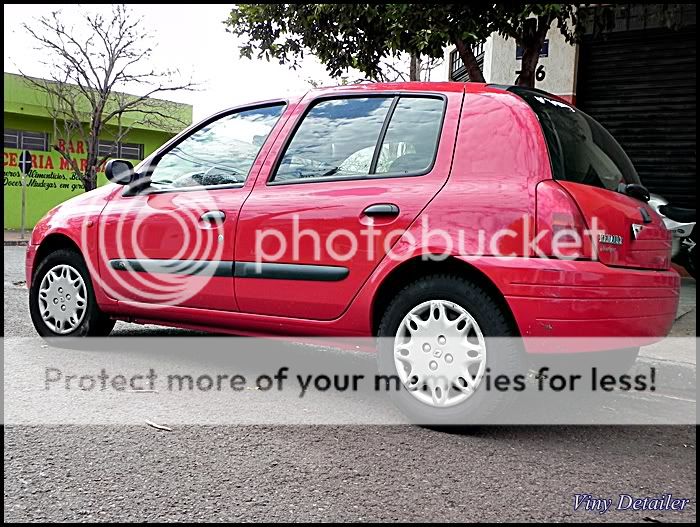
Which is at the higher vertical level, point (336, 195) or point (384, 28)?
point (384, 28)

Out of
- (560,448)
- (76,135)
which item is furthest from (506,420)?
(76,135)

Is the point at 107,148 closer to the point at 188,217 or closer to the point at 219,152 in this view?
the point at 219,152

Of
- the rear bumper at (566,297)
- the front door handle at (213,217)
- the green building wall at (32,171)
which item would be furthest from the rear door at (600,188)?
the green building wall at (32,171)

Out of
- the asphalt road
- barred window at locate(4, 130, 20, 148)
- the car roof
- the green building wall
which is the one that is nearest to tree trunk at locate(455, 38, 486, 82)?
the car roof

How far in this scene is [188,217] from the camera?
4.20 m

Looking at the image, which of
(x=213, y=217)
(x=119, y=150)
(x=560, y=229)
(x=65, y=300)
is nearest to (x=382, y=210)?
(x=560, y=229)

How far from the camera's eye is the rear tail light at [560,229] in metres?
3.07

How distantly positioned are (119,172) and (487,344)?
2814 mm

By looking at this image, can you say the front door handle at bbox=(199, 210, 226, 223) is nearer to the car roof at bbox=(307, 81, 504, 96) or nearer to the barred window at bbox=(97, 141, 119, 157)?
the car roof at bbox=(307, 81, 504, 96)

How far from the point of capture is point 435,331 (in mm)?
3299

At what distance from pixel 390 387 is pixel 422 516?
1.15m

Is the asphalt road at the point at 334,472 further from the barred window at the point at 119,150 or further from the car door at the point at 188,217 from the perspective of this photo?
the barred window at the point at 119,150

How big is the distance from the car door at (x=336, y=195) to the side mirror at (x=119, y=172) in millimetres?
1138

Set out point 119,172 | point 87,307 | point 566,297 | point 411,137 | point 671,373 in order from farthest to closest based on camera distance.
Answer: point 671,373 → point 87,307 → point 119,172 → point 411,137 → point 566,297
